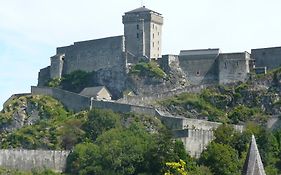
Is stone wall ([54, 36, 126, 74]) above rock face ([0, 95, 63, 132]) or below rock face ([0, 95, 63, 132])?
above

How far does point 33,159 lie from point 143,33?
2331cm

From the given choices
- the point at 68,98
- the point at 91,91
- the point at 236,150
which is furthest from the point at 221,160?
the point at 91,91

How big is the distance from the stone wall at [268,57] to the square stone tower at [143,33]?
35.0 feet

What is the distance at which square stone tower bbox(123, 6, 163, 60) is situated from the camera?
85062 mm

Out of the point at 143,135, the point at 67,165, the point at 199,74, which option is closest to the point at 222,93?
the point at 199,74

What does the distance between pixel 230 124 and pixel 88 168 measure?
13.0 m

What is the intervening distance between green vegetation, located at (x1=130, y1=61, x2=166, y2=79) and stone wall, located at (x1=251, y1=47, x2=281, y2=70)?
8.87 metres

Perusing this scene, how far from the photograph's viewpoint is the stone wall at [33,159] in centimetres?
6519

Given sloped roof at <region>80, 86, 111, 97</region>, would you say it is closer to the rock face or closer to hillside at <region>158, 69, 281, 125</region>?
the rock face

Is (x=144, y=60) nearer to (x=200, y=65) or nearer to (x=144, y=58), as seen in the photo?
(x=144, y=58)

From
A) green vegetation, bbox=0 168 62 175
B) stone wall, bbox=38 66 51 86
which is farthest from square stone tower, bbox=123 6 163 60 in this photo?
green vegetation, bbox=0 168 62 175

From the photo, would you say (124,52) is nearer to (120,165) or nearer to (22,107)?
(22,107)

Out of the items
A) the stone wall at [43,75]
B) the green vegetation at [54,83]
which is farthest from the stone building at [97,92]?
the stone wall at [43,75]

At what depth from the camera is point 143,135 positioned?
2687 inches
